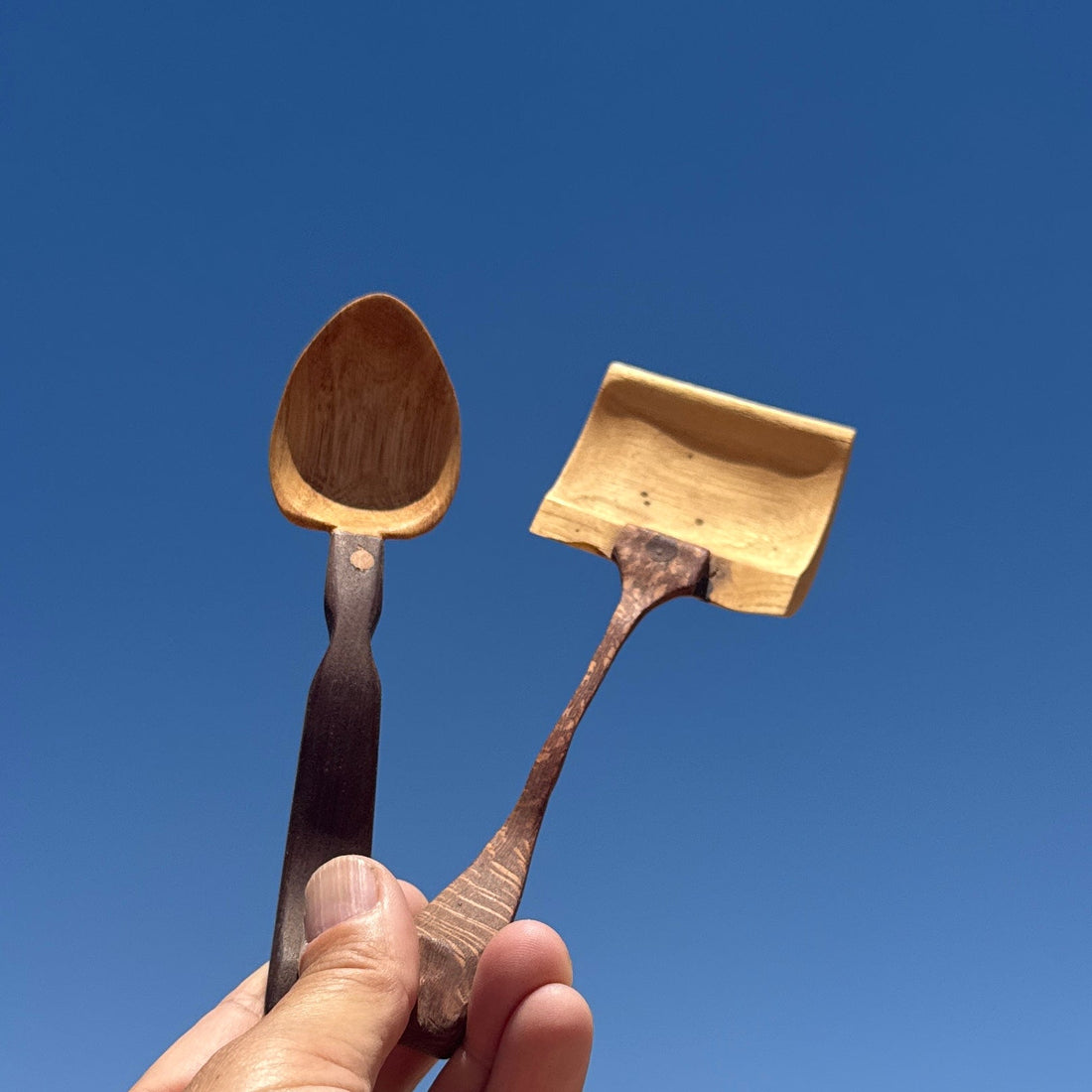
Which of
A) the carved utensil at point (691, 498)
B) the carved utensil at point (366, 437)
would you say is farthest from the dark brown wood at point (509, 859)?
the carved utensil at point (366, 437)

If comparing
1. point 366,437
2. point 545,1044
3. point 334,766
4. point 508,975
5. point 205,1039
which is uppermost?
point 366,437

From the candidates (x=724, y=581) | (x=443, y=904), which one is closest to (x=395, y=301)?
(x=724, y=581)

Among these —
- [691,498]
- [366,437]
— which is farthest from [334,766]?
[691,498]

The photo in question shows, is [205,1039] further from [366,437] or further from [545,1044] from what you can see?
[366,437]

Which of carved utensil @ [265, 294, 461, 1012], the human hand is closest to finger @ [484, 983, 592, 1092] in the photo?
the human hand

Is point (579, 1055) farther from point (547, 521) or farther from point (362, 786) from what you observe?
point (547, 521)

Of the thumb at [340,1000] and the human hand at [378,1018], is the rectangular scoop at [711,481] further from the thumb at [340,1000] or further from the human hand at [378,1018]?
the thumb at [340,1000]

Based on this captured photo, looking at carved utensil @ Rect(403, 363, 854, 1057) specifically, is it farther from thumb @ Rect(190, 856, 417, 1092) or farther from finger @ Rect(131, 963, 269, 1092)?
finger @ Rect(131, 963, 269, 1092)
